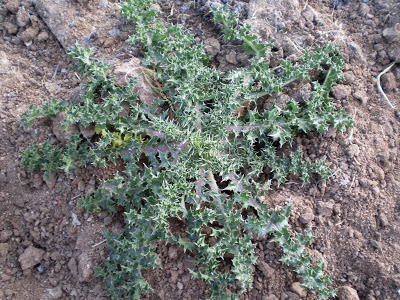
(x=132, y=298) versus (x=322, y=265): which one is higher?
(x=322, y=265)

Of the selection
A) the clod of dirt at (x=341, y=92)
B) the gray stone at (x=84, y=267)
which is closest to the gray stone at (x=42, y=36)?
the gray stone at (x=84, y=267)

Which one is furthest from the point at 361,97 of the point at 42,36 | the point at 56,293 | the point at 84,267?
the point at 42,36

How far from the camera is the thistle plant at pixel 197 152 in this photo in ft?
10.0

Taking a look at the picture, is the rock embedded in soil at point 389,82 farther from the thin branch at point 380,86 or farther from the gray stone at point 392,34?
the gray stone at point 392,34

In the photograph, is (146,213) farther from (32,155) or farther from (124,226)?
(32,155)

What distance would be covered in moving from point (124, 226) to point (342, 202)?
7.59 ft

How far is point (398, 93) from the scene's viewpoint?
3947 millimetres

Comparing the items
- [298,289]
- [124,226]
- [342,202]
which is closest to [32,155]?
[124,226]

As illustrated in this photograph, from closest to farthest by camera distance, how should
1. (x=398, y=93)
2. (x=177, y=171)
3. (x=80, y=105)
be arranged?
(x=177, y=171) < (x=80, y=105) < (x=398, y=93)

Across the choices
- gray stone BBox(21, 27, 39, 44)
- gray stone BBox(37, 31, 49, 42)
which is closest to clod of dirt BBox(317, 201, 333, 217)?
gray stone BBox(37, 31, 49, 42)

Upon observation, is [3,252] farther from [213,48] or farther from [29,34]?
[213,48]

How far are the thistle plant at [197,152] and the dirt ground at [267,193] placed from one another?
0.62 feet

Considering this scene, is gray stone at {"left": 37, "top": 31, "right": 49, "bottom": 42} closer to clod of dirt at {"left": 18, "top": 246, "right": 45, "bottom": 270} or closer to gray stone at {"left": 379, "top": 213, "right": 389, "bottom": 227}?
clod of dirt at {"left": 18, "top": 246, "right": 45, "bottom": 270}

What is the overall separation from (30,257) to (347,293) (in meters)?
3.10
